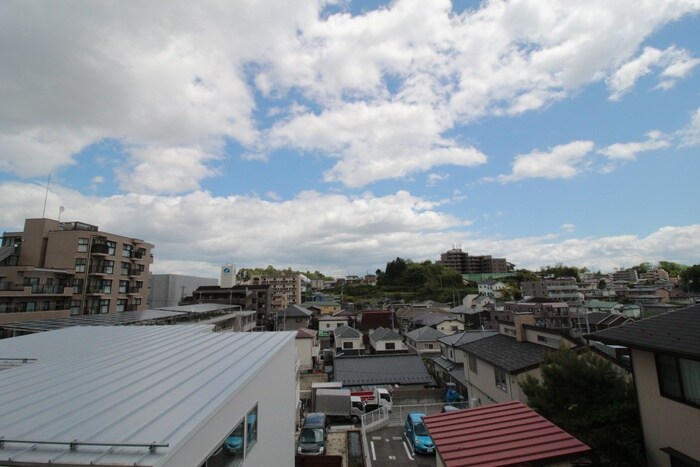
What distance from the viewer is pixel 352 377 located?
76.3 feet

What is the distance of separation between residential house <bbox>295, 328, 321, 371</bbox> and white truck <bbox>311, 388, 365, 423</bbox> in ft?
38.3

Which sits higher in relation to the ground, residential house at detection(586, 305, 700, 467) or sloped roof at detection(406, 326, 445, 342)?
Result: residential house at detection(586, 305, 700, 467)

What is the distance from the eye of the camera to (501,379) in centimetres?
1536

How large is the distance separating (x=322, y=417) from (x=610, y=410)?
11.2m

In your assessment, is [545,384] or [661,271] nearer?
[545,384]

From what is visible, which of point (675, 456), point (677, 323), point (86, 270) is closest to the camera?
point (675, 456)

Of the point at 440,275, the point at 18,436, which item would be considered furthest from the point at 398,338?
the point at 440,275

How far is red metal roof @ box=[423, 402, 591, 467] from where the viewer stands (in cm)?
565

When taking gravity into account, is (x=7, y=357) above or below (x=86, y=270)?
below

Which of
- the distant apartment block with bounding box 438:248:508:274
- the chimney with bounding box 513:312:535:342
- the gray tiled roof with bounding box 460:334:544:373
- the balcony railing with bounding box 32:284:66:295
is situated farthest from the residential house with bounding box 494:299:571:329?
the distant apartment block with bounding box 438:248:508:274

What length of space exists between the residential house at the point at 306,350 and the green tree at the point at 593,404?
900 inches

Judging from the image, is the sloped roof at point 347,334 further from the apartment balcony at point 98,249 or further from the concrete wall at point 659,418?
the concrete wall at point 659,418

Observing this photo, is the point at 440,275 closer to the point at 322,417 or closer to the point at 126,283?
the point at 126,283

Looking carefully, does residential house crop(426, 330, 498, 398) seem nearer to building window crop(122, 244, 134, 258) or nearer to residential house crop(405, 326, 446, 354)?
residential house crop(405, 326, 446, 354)
